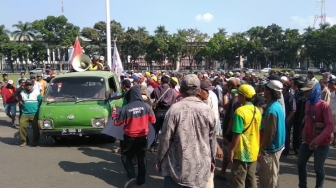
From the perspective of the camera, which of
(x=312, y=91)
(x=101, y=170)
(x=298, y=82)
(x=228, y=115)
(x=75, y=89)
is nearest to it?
(x=312, y=91)

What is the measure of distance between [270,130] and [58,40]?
81.5 metres

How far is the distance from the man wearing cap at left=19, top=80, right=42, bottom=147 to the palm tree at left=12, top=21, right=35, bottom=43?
8610 cm

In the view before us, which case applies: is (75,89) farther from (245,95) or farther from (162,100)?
(245,95)

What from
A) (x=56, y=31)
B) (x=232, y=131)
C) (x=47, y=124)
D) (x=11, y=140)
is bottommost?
(x=11, y=140)

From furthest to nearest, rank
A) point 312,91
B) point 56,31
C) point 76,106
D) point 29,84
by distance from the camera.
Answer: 1. point 56,31
2. point 29,84
3. point 76,106
4. point 312,91

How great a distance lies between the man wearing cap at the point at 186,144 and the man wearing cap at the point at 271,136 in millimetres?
1488

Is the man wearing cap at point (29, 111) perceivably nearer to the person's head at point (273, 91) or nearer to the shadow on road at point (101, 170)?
the shadow on road at point (101, 170)

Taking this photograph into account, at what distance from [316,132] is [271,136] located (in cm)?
83

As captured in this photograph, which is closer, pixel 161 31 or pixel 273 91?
pixel 273 91

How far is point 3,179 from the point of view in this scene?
20.0 ft

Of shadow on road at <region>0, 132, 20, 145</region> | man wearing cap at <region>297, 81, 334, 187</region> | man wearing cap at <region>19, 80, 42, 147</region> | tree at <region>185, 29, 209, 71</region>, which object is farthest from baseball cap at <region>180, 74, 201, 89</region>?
tree at <region>185, 29, 209, 71</region>

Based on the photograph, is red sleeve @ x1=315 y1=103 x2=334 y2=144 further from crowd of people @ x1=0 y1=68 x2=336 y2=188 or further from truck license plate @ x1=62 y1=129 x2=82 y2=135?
truck license plate @ x1=62 y1=129 x2=82 y2=135

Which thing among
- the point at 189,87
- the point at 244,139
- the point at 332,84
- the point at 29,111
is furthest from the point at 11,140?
the point at 332,84

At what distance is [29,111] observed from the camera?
28.9 ft
